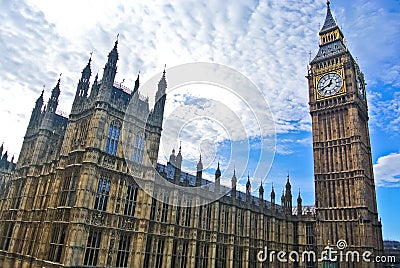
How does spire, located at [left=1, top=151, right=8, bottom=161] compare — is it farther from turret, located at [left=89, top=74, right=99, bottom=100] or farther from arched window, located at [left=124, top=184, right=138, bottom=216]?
arched window, located at [left=124, top=184, right=138, bottom=216]

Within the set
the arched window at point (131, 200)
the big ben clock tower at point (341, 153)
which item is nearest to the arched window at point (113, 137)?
the arched window at point (131, 200)

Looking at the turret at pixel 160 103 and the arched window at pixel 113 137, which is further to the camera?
the turret at pixel 160 103

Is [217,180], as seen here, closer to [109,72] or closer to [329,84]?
[109,72]

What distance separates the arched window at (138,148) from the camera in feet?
123

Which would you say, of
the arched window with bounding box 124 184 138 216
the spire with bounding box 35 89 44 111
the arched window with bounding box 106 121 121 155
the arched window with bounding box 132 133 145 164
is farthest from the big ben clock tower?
the spire with bounding box 35 89 44 111

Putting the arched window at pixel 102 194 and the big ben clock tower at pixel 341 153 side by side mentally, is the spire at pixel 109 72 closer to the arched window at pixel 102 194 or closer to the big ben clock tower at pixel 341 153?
the arched window at pixel 102 194

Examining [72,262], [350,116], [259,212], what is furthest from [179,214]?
[350,116]

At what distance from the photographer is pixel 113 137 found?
119ft

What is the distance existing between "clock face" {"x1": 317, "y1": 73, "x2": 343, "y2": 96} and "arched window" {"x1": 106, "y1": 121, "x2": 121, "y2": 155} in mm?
52318

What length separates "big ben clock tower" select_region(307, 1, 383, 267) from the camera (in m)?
60.1

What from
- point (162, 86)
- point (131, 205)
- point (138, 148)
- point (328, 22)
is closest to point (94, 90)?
point (138, 148)

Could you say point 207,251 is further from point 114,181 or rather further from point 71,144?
point 71,144

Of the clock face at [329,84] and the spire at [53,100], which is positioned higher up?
the clock face at [329,84]

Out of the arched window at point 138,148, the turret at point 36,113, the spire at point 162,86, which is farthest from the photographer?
the turret at point 36,113
